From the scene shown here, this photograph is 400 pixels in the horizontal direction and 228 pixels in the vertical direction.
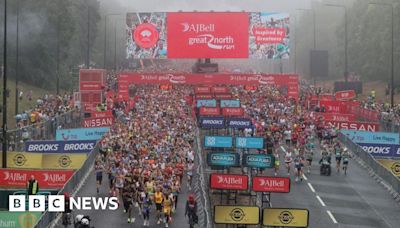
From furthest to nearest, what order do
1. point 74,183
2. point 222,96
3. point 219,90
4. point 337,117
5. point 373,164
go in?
1. point 219,90
2. point 222,96
3. point 337,117
4. point 373,164
5. point 74,183

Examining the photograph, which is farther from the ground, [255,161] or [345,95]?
[345,95]

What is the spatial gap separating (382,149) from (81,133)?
15.2 meters

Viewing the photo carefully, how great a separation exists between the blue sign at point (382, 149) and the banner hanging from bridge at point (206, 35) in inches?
1285

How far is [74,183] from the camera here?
33.2 meters

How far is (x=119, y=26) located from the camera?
197250 millimetres

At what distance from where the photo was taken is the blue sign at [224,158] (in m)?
34.9

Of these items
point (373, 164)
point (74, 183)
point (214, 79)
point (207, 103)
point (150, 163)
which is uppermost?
point (214, 79)

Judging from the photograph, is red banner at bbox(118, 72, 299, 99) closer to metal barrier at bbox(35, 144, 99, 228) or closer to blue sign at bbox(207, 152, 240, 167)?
metal barrier at bbox(35, 144, 99, 228)

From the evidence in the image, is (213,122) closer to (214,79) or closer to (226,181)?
(226,181)

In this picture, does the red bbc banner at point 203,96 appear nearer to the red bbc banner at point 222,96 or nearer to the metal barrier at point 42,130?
the red bbc banner at point 222,96

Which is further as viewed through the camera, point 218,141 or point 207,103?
point 207,103

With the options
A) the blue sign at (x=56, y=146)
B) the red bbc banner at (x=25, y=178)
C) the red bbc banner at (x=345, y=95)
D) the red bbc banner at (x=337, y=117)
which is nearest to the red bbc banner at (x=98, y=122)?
the blue sign at (x=56, y=146)

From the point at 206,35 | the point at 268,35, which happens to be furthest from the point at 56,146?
the point at 268,35

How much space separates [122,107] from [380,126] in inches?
807
